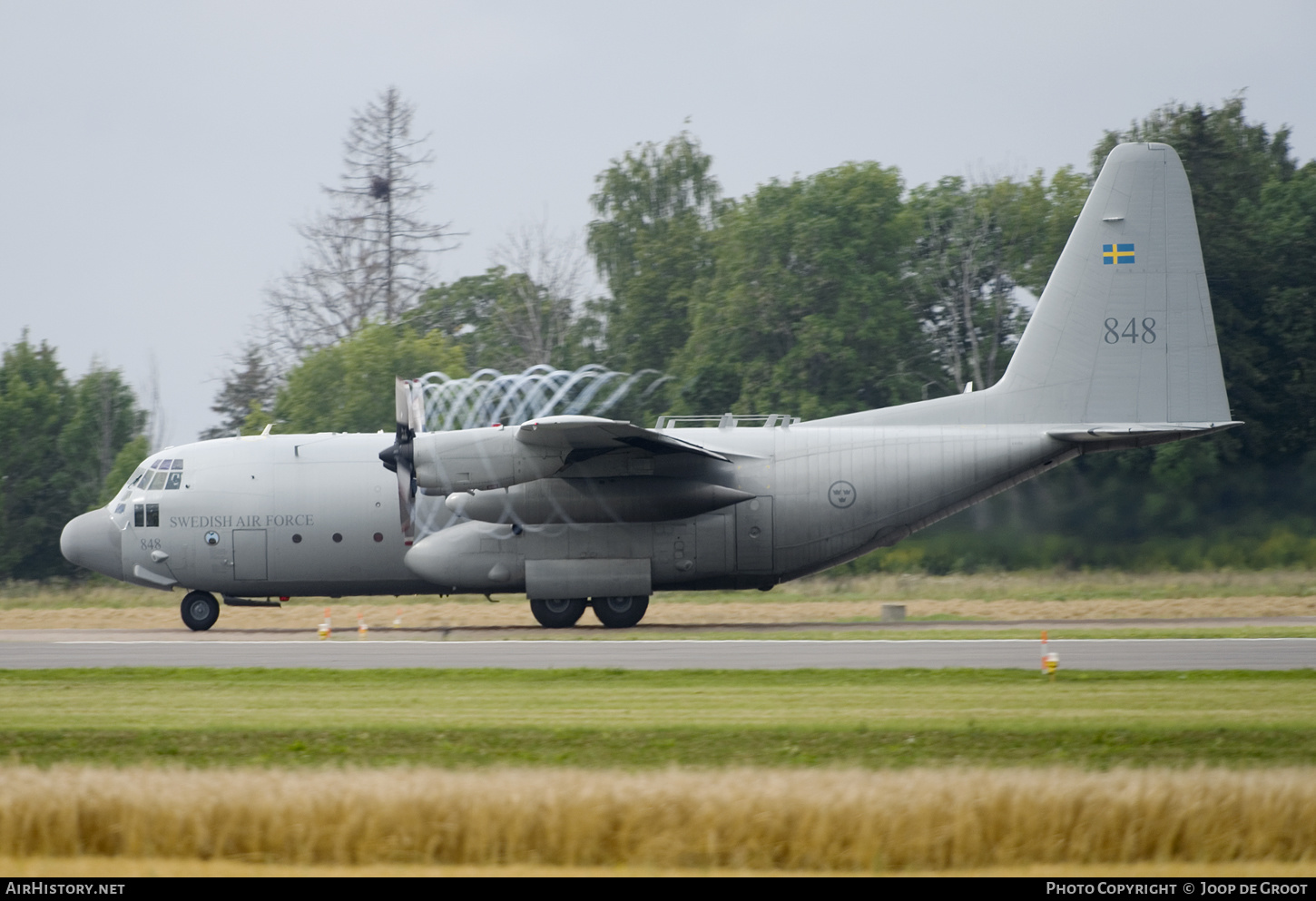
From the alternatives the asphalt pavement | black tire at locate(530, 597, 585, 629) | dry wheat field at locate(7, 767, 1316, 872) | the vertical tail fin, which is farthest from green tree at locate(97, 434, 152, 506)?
dry wheat field at locate(7, 767, 1316, 872)

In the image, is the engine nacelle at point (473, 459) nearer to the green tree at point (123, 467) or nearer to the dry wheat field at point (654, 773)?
the dry wheat field at point (654, 773)

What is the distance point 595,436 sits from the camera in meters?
21.5

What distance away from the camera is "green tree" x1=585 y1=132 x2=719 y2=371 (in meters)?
46.7

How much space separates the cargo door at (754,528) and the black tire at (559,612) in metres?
3.13

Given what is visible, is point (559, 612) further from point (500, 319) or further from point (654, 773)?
point (500, 319)

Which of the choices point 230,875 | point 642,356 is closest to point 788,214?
point 642,356

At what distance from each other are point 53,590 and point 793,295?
23.9 meters

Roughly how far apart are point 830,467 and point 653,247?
28.4 metres

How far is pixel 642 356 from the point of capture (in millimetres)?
45812

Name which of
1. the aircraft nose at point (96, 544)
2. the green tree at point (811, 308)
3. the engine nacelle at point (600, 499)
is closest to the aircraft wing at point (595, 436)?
the engine nacelle at point (600, 499)

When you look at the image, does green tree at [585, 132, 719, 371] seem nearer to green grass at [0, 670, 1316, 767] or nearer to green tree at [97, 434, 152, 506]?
green tree at [97, 434, 152, 506]

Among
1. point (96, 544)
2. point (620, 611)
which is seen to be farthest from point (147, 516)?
point (620, 611)

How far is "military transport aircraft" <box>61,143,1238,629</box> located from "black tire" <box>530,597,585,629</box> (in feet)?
0.14

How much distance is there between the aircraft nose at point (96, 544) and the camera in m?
25.0
